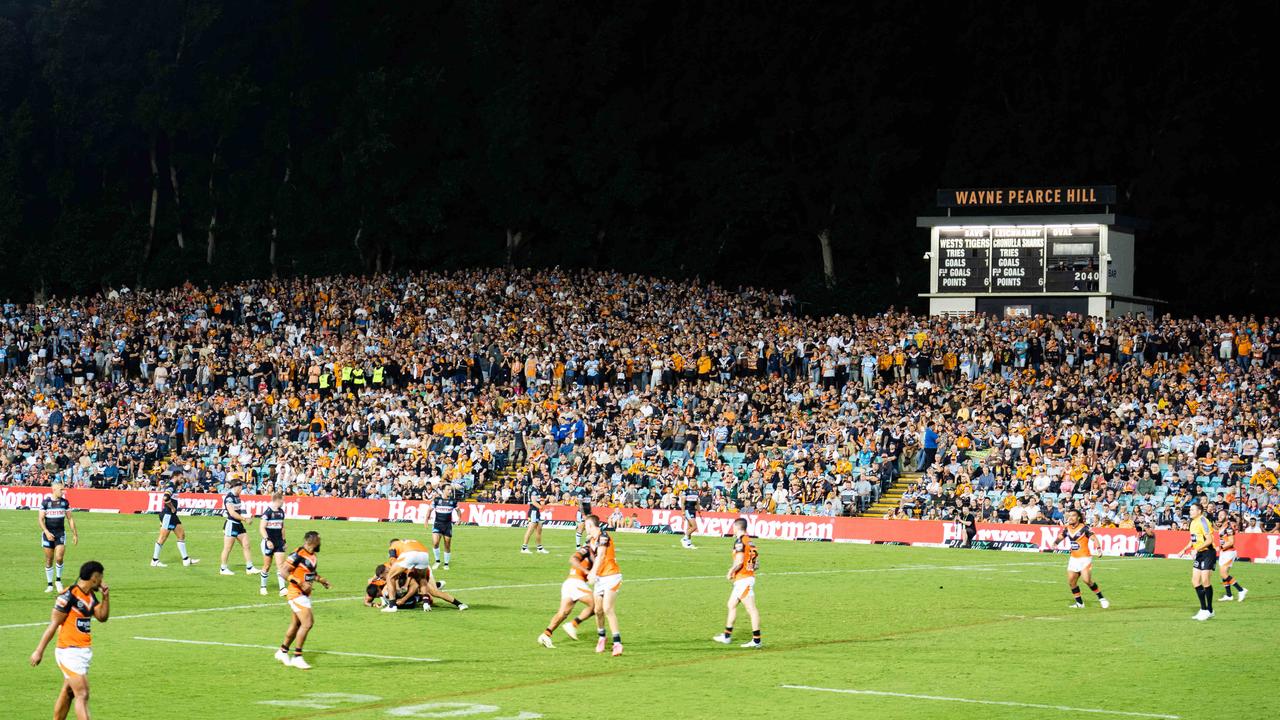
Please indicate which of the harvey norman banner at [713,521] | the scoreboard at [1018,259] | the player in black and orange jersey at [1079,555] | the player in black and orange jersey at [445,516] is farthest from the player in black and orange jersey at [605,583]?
the scoreboard at [1018,259]

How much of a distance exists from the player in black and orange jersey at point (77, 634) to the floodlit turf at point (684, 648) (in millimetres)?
2209

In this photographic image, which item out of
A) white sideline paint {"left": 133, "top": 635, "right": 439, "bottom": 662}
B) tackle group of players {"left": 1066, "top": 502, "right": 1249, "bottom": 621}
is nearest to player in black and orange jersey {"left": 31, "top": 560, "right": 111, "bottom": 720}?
white sideline paint {"left": 133, "top": 635, "right": 439, "bottom": 662}

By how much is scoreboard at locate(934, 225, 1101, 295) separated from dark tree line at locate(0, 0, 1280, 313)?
18.1 metres

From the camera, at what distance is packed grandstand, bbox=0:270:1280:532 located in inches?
1861

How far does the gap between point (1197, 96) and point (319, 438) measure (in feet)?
159

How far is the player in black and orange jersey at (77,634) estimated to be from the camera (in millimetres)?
15844

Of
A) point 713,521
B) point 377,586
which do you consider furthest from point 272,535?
point 713,521

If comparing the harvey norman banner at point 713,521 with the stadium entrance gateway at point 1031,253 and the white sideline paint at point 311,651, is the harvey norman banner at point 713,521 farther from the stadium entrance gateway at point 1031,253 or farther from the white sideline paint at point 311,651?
the white sideline paint at point 311,651

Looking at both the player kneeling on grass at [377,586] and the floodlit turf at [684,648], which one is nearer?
the floodlit turf at [684,648]

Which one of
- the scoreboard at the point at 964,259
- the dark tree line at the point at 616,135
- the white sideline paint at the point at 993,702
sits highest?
the dark tree line at the point at 616,135

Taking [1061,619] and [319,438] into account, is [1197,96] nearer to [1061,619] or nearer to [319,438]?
[319,438]

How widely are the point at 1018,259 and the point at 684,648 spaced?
132ft

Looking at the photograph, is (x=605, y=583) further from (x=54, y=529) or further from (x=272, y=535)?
(x=54, y=529)

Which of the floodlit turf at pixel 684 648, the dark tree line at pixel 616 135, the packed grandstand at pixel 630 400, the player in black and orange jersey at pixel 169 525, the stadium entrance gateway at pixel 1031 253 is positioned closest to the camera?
the floodlit turf at pixel 684 648
